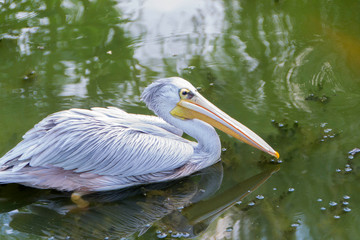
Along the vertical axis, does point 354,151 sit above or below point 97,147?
below

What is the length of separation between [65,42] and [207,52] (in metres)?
1.61

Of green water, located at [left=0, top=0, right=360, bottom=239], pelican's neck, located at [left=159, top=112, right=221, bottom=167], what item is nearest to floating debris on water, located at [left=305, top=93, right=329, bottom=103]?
green water, located at [left=0, top=0, right=360, bottom=239]

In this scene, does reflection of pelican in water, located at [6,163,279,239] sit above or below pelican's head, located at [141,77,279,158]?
below

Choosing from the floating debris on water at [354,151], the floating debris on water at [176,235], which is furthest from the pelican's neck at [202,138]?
the floating debris on water at [354,151]

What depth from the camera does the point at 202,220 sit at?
3.93 meters

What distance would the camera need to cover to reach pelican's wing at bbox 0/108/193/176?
4039 millimetres

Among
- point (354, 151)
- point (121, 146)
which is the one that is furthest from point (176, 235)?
point (354, 151)

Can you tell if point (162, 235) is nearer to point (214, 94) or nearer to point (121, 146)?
point (121, 146)

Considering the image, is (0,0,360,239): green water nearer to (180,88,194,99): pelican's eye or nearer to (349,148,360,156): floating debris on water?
(349,148,360,156): floating debris on water

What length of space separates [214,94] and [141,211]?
Result: 1.64 metres

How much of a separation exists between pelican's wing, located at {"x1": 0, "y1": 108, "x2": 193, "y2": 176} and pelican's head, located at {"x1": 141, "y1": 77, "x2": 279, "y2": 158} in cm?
24

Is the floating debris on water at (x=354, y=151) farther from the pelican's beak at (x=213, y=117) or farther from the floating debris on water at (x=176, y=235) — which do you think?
the floating debris on water at (x=176, y=235)

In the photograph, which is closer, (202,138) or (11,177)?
(11,177)

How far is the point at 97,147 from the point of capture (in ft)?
13.4
